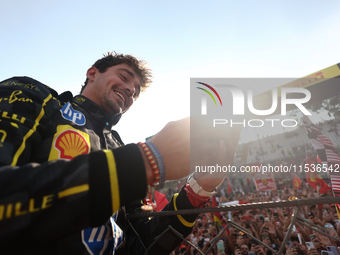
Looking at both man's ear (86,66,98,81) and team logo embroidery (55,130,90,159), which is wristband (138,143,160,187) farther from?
man's ear (86,66,98,81)

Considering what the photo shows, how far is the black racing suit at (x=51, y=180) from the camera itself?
54 centimetres

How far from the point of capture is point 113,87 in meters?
2.12

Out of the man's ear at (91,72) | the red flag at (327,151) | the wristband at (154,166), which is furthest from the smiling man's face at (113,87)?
the red flag at (327,151)

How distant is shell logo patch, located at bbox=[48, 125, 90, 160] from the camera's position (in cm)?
117

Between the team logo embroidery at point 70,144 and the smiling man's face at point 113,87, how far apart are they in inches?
28.6

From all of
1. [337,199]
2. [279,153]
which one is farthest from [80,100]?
[279,153]

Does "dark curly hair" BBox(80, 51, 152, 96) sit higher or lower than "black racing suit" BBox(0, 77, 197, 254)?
higher

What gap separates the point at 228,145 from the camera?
126 cm

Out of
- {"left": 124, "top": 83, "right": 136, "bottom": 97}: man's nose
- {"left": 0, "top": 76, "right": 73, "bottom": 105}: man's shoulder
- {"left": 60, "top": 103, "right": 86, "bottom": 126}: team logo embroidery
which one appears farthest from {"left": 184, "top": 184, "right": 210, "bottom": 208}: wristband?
{"left": 0, "top": 76, "right": 73, "bottom": 105}: man's shoulder

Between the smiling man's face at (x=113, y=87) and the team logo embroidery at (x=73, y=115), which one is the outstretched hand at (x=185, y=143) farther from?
→ the smiling man's face at (x=113, y=87)

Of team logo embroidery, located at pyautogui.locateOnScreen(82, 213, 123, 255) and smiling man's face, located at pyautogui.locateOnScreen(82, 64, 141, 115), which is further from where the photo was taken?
smiling man's face, located at pyautogui.locateOnScreen(82, 64, 141, 115)

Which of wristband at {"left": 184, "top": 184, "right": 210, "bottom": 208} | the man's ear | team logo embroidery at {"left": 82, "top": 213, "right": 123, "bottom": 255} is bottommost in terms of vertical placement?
team logo embroidery at {"left": 82, "top": 213, "right": 123, "bottom": 255}

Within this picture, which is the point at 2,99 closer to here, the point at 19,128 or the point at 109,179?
the point at 19,128

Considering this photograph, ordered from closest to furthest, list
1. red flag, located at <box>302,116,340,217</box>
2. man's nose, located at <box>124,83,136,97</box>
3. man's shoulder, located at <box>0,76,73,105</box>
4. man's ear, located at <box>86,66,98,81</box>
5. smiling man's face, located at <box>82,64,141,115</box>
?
man's shoulder, located at <box>0,76,73,105</box>
smiling man's face, located at <box>82,64,141,115</box>
man's nose, located at <box>124,83,136,97</box>
man's ear, located at <box>86,66,98,81</box>
red flag, located at <box>302,116,340,217</box>
